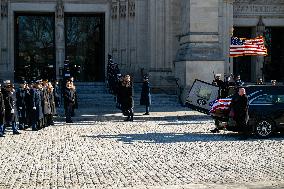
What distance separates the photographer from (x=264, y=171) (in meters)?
10.4

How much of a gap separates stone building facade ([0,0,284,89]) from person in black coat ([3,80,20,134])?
11900 mm

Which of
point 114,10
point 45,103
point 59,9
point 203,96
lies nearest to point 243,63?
point 114,10

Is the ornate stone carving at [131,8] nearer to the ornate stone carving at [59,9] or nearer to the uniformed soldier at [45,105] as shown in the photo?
the ornate stone carving at [59,9]

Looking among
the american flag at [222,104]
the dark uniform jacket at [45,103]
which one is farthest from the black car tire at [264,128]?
the dark uniform jacket at [45,103]

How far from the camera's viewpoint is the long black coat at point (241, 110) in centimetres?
1566

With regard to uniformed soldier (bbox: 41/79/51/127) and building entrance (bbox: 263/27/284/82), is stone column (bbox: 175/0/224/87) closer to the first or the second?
building entrance (bbox: 263/27/284/82)

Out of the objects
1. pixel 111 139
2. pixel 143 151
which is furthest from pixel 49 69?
pixel 143 151

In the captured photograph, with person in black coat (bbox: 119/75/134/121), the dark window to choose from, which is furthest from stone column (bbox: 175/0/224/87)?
the dark window

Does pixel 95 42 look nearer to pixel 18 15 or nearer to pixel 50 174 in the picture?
pixel 18 15

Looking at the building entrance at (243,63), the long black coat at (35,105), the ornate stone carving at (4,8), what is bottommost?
the long black coat at (35,105)

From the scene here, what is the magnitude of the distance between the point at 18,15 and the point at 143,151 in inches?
839

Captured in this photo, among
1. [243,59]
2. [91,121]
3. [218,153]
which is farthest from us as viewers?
[243,59]

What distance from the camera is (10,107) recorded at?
17156 mm

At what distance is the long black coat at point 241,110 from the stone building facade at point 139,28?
11992mm
